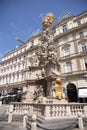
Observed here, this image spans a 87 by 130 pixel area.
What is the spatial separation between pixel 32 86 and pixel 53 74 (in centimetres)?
268

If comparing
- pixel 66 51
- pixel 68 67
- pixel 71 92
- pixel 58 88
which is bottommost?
pixel 71 92

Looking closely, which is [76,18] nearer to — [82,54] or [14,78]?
[82,54]

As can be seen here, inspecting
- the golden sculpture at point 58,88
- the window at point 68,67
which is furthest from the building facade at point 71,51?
the golden sculpture at point 58,88

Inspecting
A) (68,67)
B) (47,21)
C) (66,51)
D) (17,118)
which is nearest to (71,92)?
(68,67)

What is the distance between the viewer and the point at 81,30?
26.9 meters

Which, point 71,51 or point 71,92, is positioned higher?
point 71,51

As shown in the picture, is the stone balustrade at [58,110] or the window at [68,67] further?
the window at [68,67]

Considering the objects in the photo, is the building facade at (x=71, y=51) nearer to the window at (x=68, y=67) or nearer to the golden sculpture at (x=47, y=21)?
the window at (x=68, y=67)

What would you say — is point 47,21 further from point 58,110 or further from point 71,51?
point 71,51

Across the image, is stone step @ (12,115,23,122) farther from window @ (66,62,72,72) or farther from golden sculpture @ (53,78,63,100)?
window @ (66,62,72,72)

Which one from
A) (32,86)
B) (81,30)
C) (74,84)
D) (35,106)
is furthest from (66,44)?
(35,106)

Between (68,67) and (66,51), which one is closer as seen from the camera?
(68,67)

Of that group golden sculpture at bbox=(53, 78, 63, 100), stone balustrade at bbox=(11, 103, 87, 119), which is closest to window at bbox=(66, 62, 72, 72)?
golden sculpture at bbox=(53, 78, 63, 100)

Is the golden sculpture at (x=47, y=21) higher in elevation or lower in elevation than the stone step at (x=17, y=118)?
higher
